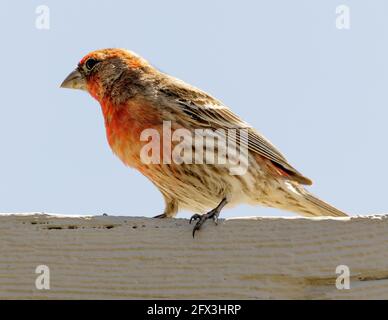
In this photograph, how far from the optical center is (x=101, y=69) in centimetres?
739

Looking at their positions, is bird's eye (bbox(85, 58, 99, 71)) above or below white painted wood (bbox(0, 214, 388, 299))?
above

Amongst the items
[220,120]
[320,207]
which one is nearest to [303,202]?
[320,207]

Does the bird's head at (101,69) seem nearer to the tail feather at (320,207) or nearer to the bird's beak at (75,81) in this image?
the bird's beak at (75,81)

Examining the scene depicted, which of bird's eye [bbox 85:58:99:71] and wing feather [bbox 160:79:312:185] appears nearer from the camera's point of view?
wing feather [bbox 160:79:312:185]

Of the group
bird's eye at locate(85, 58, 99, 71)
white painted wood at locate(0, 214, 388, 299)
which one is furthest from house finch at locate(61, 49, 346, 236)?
white painted wood at locate(0, 214, 388, 299)

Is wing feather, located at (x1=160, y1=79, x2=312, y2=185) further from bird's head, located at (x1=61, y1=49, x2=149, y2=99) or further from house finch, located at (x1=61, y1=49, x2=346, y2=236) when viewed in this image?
bird's head, located at (x1=61, y1=49, x2=149, y2=99)

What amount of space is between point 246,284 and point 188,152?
2.19m

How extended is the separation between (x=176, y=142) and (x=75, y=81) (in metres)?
1.98

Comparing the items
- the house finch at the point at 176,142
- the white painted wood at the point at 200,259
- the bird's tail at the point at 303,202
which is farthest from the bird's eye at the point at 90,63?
the white painted wood at the point at 200,259

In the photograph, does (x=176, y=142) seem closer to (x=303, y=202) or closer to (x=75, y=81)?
(x=303, y=202)

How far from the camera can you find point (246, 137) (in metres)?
6.71

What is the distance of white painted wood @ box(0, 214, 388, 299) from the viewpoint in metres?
3.82

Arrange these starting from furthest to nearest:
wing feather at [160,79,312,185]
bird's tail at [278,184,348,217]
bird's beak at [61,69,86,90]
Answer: bird's beak at [61,69,86,90] < bird's tail at [278,184,348,217] < wing feather at [160,79,312,185]

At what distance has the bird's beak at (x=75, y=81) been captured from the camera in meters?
7.46
